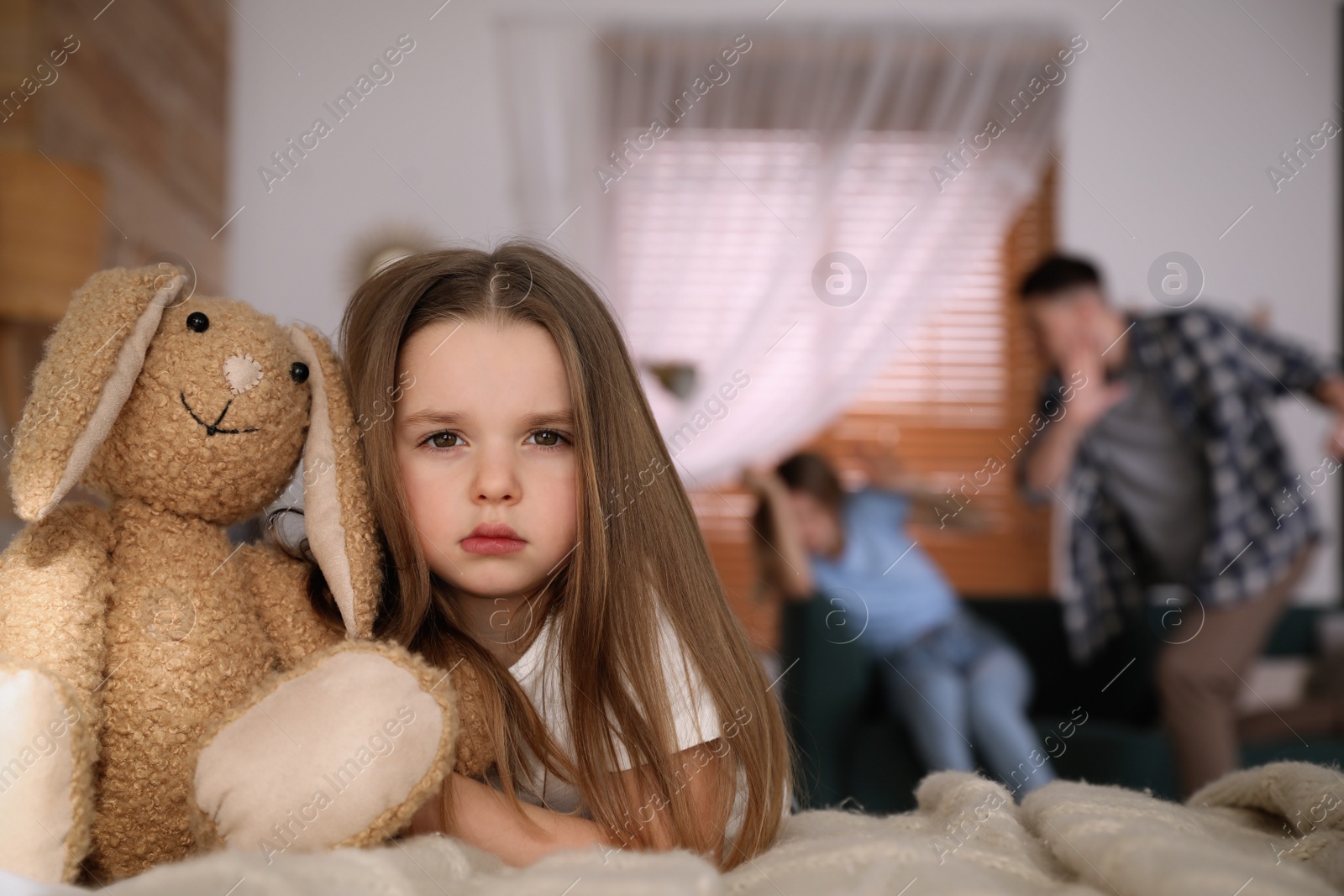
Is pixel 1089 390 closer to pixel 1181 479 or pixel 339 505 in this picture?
pixel 1181 479

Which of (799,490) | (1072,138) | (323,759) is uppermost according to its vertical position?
(1072,138)

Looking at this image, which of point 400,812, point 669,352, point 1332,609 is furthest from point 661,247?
point 400,812

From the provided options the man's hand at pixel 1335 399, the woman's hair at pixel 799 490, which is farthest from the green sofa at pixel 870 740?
the man's hand at pixel 1335 399

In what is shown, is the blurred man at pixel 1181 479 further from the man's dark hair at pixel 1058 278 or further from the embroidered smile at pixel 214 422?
the embroidered smile at pixel 214 422

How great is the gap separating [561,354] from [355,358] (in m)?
0.15

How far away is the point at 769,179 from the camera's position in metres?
3.23

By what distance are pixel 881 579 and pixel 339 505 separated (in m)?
2.08

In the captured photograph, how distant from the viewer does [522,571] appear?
0.74 meters

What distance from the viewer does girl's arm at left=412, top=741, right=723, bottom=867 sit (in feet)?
2.10

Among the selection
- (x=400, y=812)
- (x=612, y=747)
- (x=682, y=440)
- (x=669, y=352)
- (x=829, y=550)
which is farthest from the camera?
(x=669, y=352)

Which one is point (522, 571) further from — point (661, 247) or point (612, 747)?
point (661, 247)

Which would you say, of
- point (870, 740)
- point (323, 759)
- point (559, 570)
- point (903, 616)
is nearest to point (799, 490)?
point (903, 616)

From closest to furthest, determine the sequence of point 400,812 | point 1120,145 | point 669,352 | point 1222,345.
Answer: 1. point 400,812
2. point 1222,345
3. point 669,352
4. point 1120,145

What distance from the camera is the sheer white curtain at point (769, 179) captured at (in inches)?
125
